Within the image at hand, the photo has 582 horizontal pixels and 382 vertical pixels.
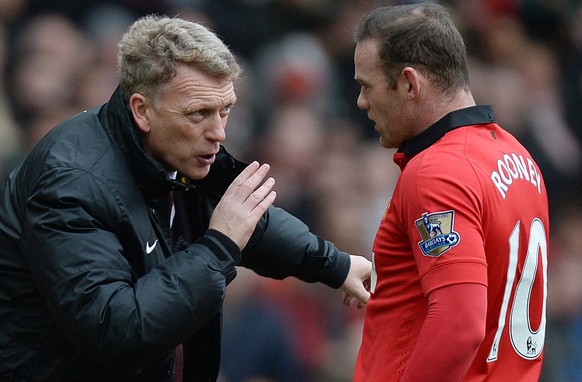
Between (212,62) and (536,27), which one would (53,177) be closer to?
(212,62)

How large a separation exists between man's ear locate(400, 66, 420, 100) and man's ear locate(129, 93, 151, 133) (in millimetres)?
762

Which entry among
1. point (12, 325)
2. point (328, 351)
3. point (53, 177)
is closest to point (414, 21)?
point (53, 177)

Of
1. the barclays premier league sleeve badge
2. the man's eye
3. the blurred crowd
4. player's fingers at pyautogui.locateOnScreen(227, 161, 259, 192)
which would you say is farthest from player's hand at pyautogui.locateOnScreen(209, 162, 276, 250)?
the blurred crowd

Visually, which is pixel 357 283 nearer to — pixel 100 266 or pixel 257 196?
pixel 257 196

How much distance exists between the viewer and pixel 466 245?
9.25 ft

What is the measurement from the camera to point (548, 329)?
270 inches

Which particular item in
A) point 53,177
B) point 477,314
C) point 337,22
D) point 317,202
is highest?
→ point 53,177

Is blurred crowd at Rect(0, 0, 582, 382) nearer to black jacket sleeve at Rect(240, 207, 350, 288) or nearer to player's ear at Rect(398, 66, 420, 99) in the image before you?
black jacket sleeve at Rect(240, 207, 350, 288)

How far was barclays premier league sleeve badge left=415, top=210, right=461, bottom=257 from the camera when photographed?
2820 mm

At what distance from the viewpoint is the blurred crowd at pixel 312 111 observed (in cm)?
608

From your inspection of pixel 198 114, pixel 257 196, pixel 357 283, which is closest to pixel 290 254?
pixel 357 283

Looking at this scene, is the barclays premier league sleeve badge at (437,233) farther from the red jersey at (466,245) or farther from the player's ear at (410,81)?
the player's ear at (410,81)

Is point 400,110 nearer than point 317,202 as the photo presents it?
Yes

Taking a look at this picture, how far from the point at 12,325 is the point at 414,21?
4.73 feet
